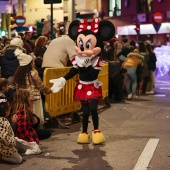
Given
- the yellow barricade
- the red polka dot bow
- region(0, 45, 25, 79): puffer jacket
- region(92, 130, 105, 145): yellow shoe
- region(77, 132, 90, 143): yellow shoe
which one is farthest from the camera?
region(0, 45, 25, 79): puffer jacket

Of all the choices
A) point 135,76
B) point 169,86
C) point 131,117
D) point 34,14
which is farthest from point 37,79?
point 34,14

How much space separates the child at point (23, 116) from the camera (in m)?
8.24

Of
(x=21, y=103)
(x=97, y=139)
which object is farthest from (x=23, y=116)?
(x=97, y=139)

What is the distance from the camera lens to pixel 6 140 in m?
7.35

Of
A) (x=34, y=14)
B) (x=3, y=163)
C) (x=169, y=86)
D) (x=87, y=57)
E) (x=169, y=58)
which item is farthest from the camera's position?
(x=34, y=14)

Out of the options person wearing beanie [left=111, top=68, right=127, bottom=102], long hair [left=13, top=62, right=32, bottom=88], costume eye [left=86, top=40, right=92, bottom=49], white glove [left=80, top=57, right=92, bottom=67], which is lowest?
person wearing beanie [left=111, top=68, right=127, bottom=102]

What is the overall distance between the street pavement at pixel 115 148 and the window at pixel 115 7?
1528 inches

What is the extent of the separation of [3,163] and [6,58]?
3.55 m

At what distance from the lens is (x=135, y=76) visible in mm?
16609

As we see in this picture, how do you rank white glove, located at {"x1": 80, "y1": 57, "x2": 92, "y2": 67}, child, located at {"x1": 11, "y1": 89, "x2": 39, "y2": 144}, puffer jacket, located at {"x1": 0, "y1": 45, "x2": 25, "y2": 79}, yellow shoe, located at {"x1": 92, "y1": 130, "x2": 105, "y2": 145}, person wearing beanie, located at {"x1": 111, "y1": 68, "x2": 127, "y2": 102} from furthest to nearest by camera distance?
person wearing beanie, located at {"x1": 111, "y1": 68, "x2": 127, "y2": 102}
puffer jacket, located at {"x1": 0, "y1": 45, "x2": 25, "y2": 79}
white glove, located at {"x1": 80, "y1": 57, "x2": 92, "y2": 67}
yellow shoe, located at {"x1": 92, "y1": 130, "x2": 105, "y2": 145}
child, located at {"x1": 11, "y1": 89, "x2": 39, "y2": 144}

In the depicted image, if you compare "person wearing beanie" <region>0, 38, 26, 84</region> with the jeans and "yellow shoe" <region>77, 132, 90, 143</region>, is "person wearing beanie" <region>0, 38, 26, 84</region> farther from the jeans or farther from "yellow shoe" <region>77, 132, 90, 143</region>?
the jeans

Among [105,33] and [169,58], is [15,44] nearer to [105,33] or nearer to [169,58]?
[105,33]

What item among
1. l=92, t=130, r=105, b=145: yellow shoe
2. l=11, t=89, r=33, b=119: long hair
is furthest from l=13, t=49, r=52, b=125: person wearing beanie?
l=92, t=130, r=105, b=145: yellow shoe

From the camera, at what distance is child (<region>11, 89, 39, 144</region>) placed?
8.24m
